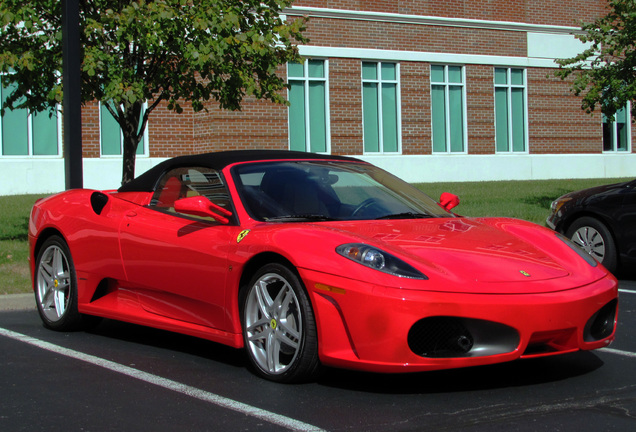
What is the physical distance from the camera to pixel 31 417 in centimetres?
436

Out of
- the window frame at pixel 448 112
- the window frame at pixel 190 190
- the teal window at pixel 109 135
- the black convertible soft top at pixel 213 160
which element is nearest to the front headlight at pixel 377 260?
the window frame at pixel 190 190

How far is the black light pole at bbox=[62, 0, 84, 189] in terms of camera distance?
9.18m

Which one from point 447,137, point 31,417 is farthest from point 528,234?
point 447,137

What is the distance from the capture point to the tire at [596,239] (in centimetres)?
935

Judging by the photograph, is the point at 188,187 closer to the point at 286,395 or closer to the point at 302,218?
the point at 302,218

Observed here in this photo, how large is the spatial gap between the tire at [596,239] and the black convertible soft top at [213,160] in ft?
13.4

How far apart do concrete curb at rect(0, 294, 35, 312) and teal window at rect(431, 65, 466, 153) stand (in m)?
20.1

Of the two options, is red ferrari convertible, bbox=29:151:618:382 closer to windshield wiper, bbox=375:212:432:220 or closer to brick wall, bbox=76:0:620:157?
windshield wiper, bbox=375:212:432:220

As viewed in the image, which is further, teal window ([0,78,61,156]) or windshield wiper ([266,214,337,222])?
teal window ([0,78,61,156])

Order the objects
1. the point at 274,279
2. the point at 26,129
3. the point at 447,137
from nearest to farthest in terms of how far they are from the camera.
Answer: the point at 274,279
the point at 26,129
the point at 447,137

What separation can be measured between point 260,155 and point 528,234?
1859 mm

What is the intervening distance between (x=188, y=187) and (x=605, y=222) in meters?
5.18

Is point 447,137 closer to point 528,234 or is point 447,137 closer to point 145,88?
point 145,88

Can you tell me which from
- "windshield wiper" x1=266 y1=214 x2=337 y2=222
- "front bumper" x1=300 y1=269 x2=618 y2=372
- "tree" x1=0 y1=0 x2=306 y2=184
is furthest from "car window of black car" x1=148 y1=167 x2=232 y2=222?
"tree" x1=0 y1=0 x2=306 y2=184
